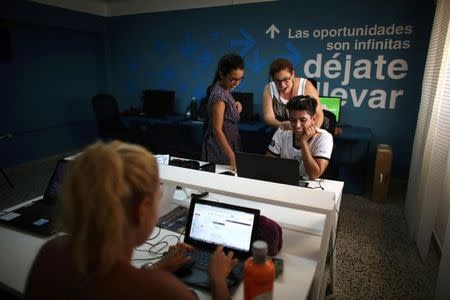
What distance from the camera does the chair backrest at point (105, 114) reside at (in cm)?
466

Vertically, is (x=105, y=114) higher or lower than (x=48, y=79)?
lower

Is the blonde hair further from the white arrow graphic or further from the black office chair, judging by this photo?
the black office chair

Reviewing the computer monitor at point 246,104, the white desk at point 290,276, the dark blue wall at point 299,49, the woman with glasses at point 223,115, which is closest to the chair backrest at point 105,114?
the dark blue wall at point 299,49

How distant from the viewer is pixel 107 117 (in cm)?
473

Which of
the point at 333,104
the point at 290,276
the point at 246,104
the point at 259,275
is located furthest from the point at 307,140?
the point at 246,104

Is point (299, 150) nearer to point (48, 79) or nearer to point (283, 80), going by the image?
point (283, 80)

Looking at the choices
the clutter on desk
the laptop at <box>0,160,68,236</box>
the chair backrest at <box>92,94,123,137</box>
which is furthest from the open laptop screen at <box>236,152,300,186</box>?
the chair backrest at <box>92,94,123,137</box>

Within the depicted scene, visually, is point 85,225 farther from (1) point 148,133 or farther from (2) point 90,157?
(1) point 148,133

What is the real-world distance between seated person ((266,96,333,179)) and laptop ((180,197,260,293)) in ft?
3.05

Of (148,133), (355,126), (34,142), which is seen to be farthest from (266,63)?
(34,142)

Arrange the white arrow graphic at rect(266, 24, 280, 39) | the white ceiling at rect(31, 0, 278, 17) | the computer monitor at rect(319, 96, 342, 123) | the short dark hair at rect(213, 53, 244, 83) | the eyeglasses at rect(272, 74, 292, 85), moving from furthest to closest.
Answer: the white ceiling at rect(31, 0, 278, 17) < the white arrow graphic at rect(266, 24, 280, 39) < the computer monitor at rect(319, 96, 342, 123) < the eyeglasses at rect(272, 74, 292, 85) < the short dark hair at rect(213, 53, 244, 83)

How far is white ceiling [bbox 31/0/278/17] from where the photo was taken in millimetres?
4602

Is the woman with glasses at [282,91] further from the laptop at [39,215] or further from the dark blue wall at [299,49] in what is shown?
the dark blue wall at [299,49]

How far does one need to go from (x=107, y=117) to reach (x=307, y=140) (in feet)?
11.8
